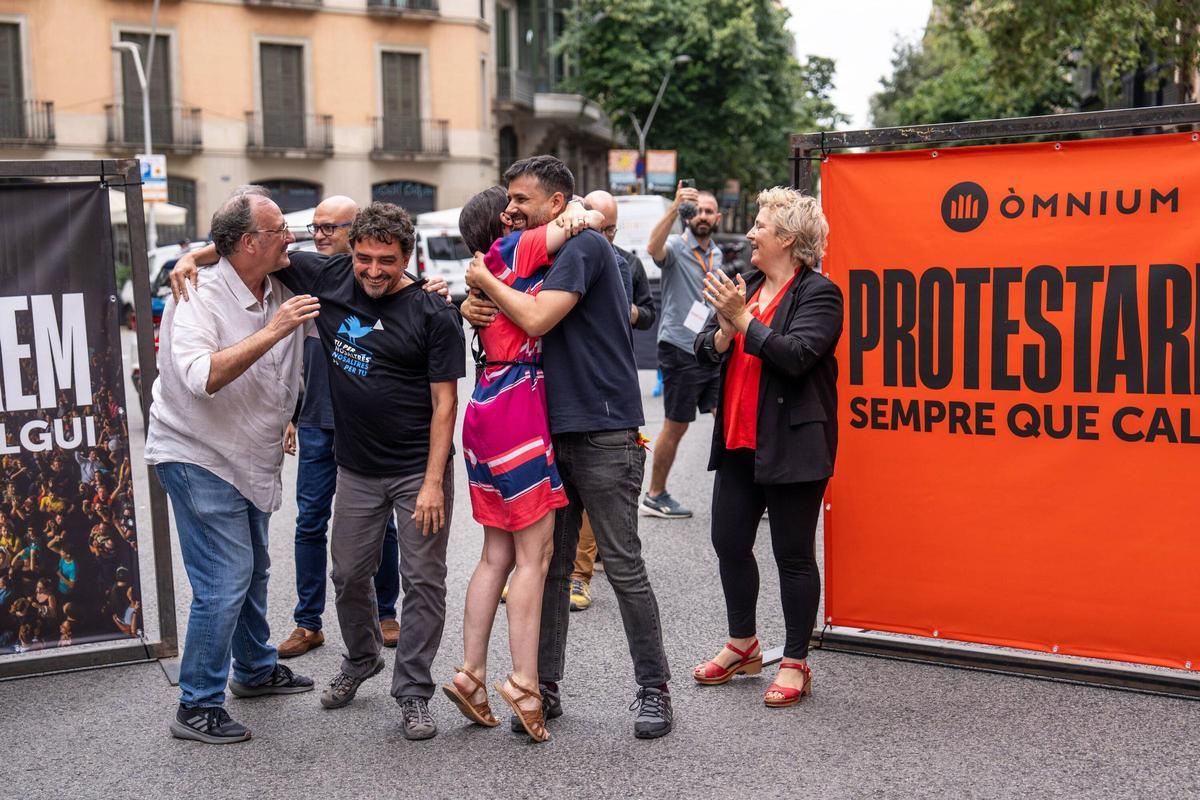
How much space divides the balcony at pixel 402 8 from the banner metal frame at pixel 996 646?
3648cm

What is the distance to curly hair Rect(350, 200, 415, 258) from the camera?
4438 mm

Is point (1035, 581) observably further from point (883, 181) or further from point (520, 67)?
point (520, 67)

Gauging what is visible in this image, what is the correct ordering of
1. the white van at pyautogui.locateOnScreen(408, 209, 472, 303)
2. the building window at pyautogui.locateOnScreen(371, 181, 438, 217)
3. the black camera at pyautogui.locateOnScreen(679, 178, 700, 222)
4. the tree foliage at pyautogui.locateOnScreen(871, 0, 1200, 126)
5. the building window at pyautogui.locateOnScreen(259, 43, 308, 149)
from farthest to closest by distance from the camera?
the building window at pyautogui.locateOnScreen(371, 181, 438, 217) → the building window at pyautogui.locateOnScreen(259, 43, 308, 149) → the white van at pyautogui.locateOnScreen(408, 209, 472, 303) → the tree foliage at pyautogui.locateOnScreen(871, 0, 1200, 126) → the black camera at pyautogui.locateOnScreen(679, 178, 700, 222)

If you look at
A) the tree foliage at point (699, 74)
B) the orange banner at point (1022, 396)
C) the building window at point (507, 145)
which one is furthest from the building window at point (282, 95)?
the orange banner at point (1022, 396)

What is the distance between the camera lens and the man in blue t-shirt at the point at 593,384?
4266 mm

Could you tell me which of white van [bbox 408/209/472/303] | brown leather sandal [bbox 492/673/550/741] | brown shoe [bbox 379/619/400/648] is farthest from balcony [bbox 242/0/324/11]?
brown leather sandal [bbox 492/673/550/741]

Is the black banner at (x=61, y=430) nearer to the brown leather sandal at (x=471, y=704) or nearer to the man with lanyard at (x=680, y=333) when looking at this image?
the brown leather sandal at (x=471, y=704)

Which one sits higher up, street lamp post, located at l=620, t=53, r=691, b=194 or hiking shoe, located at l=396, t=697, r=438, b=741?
street lamp post, located at l=620, t=53, r=691, b=194

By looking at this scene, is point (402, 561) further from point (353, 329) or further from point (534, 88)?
point (534, 88)

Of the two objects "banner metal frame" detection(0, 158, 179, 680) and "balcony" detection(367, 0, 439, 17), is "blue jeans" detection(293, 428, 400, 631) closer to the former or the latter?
"banner metal frame" detection(0, 158, 179, 680)

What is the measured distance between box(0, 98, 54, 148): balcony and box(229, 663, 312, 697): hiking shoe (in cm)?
3388

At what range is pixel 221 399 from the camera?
453 cm

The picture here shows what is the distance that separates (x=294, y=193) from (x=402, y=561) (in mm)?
36274

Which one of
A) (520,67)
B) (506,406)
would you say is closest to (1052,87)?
(520,67)
